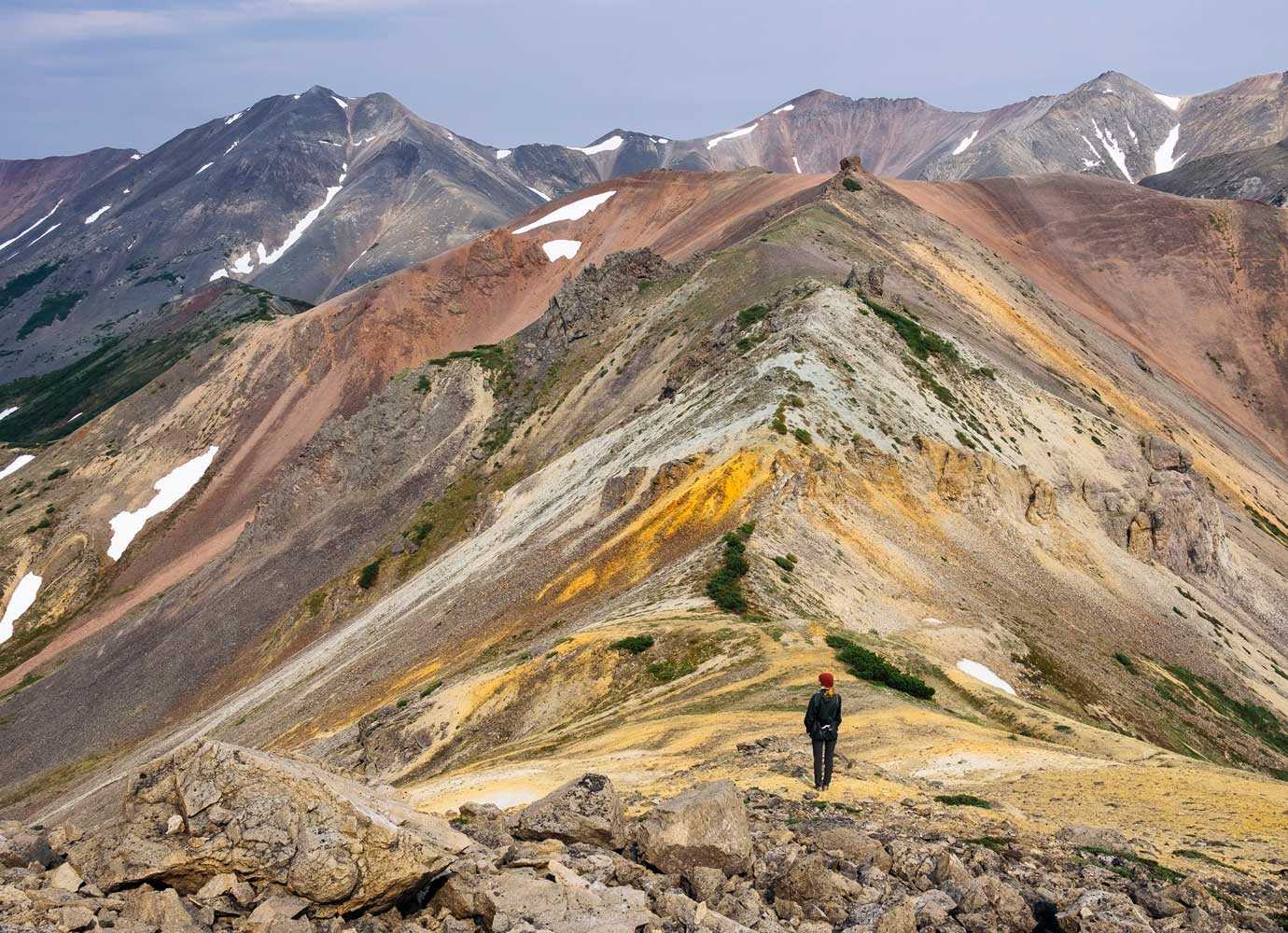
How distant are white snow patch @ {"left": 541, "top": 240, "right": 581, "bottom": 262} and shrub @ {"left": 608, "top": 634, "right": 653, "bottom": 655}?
9950 cm

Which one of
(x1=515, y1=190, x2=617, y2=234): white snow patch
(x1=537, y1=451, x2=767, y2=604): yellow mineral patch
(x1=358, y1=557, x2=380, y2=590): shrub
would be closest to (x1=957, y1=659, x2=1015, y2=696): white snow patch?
(x1=537, y1=451, x2=767, y2=604): yellow mineral patch

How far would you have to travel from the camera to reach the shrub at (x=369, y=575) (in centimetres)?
6469

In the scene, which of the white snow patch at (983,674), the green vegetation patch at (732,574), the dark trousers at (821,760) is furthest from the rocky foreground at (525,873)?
the white snow patch at (983,674)

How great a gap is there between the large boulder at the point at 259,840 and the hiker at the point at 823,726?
698 cm

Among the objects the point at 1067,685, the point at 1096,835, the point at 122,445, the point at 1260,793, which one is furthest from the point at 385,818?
the point at 122,445

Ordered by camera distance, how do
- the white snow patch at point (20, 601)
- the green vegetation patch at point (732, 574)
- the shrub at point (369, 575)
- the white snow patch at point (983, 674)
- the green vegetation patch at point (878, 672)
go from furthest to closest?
1. the white snow patch at point (20, 601)
2. the shrub at point (369, 575)
3. the white snow patch at point (983, 674)
4. the green vegetation patch at point (732, 574)
5. the green vegetation patch at point (878, 672)

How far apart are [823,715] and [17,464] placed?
125 meters

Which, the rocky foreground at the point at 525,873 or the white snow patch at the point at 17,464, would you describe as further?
the white snow patch at the point at 17,464

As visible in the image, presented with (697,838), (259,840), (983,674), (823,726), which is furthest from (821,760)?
(983,674)

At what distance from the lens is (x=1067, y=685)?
34.8 meters

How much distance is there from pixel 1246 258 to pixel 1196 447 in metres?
64.0

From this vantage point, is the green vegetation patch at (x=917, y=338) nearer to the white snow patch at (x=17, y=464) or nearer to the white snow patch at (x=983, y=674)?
the white snow patch at (x=983, y=674)

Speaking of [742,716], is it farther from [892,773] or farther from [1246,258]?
[1246,258]

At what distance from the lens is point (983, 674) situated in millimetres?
32469
